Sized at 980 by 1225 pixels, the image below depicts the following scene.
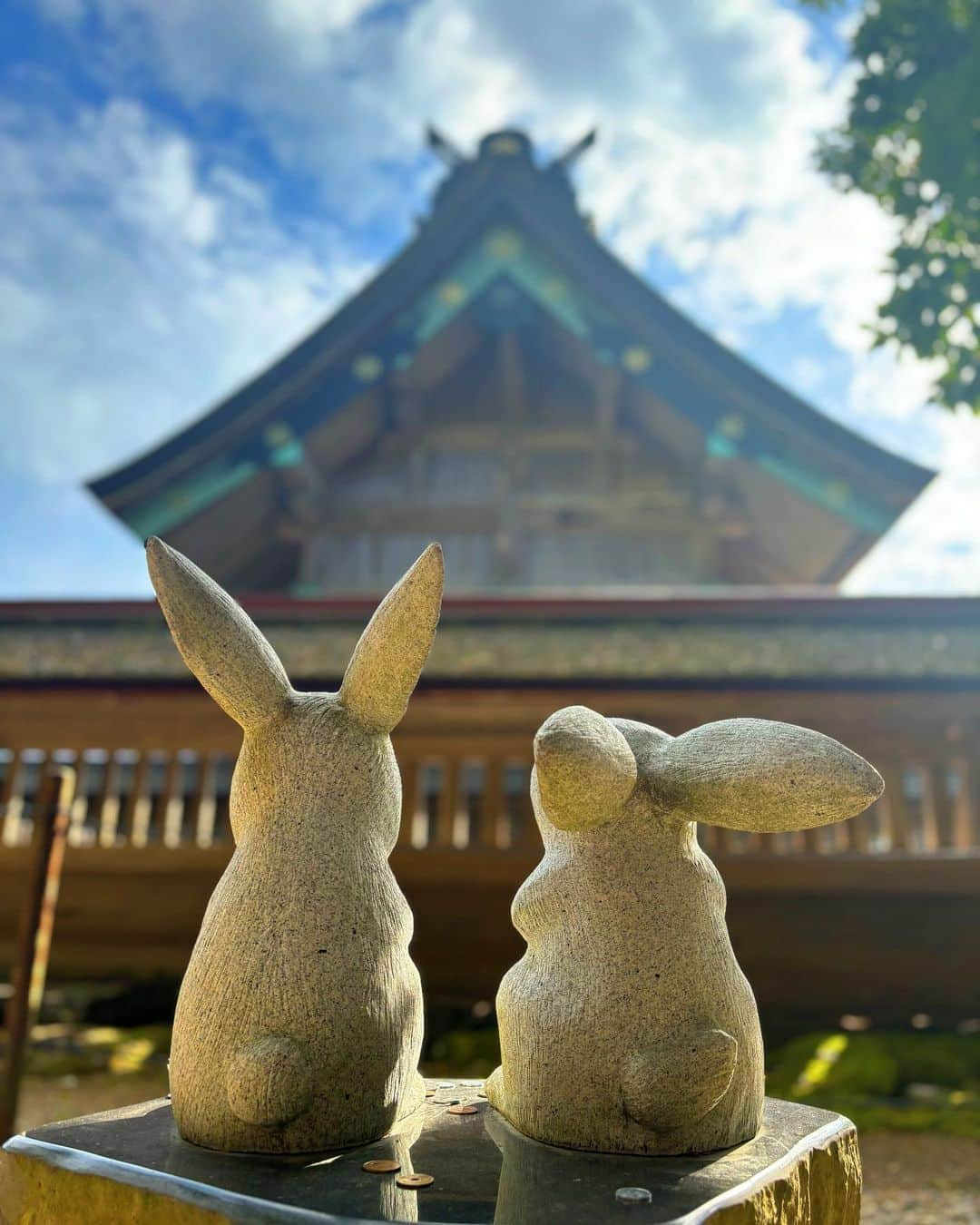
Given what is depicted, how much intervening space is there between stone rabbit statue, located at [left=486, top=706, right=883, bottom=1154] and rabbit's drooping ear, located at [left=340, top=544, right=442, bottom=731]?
276 millimetres

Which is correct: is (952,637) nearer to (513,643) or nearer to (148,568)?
(513,643)

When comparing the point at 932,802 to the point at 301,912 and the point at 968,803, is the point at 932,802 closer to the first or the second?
the point at 968,803

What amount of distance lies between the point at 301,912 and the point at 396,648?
407 mm

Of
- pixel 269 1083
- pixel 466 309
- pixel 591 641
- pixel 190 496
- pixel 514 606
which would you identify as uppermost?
pixel 466 309

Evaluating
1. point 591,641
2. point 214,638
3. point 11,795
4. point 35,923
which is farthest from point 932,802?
point 11,795

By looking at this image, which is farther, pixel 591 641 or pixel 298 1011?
pixel 591 641

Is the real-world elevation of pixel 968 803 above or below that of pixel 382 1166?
above

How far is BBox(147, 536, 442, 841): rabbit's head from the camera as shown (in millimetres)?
1427

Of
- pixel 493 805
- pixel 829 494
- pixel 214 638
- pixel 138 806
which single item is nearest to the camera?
pixel 214 638

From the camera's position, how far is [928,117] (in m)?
4.06

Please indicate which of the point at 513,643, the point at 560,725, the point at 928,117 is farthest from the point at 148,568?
the point at 928,117

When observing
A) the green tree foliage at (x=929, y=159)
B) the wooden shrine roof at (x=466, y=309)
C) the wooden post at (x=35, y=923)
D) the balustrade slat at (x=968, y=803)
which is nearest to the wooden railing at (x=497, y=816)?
the balustrade slat at (x=968, y=803)

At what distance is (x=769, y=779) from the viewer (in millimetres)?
1284

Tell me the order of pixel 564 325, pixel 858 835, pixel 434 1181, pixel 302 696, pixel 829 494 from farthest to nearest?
pixel 564 325
pixel 829 494
pixel 858 835
pixel 302 696
pixel 434 1181
